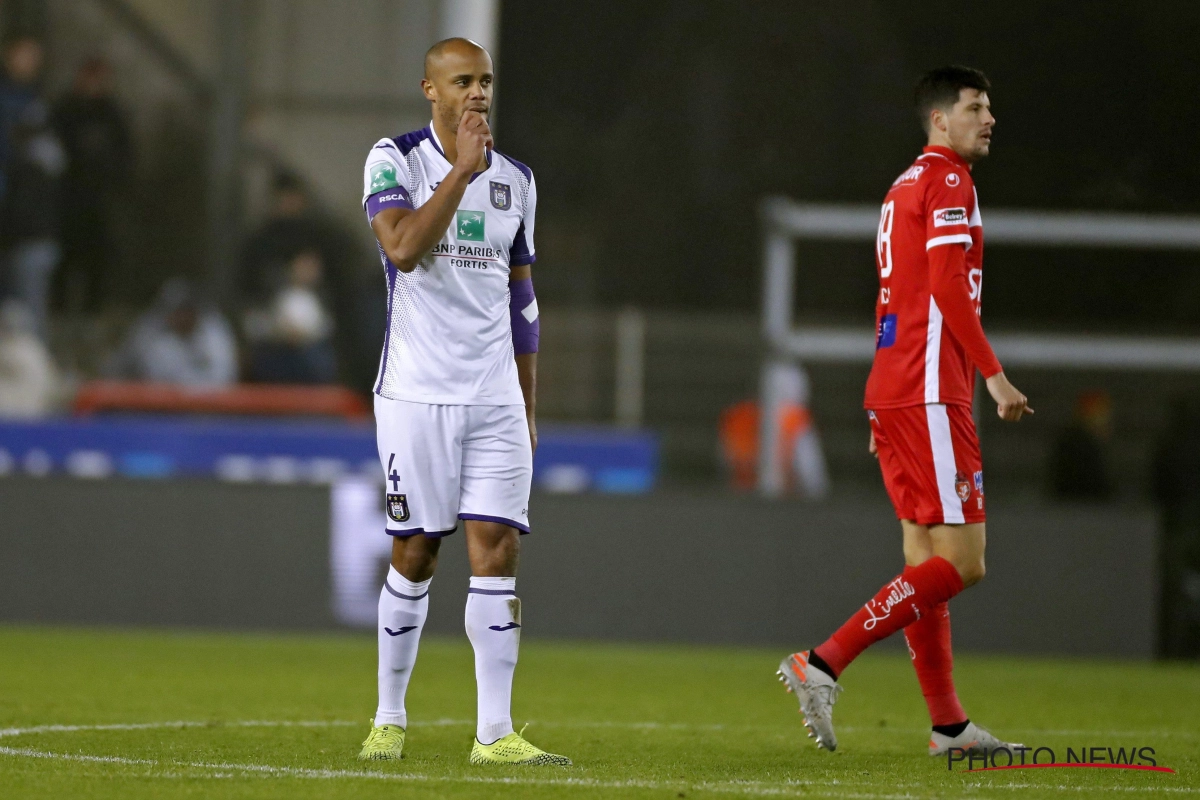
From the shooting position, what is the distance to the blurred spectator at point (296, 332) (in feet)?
41.8

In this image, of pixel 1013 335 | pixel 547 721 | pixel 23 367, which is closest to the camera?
pixel 547 721

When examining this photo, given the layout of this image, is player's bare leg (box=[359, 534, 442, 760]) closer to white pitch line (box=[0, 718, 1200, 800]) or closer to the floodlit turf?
the floodlit turf

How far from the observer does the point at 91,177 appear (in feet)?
42.6

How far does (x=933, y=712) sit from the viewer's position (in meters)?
5.52

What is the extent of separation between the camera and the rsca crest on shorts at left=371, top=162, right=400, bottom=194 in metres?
4.88

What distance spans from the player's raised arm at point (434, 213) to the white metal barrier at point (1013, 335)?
684 centimetres

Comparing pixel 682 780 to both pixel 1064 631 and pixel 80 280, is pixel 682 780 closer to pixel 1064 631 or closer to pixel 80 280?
pixel 1064 631

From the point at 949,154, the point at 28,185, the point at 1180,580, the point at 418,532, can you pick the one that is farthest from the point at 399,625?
the point at 28,185

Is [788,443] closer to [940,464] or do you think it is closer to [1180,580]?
[1180,580]

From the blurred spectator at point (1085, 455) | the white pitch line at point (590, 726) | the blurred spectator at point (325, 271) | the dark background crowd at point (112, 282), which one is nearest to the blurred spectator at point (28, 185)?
the dark background crowd at point (112, 282)

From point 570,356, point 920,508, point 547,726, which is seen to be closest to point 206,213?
point 570,356

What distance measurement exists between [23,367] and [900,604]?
858 cm

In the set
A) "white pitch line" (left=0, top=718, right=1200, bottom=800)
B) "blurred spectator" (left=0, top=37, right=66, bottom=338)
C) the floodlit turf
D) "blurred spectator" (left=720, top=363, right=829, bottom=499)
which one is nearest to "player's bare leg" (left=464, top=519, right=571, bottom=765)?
the floodlit turf

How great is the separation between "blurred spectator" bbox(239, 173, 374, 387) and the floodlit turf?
3.05 metres
